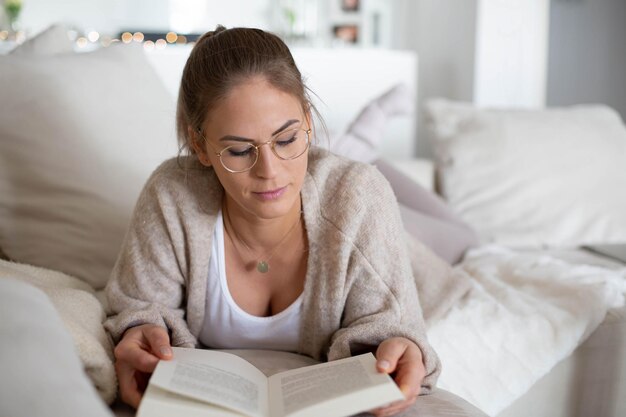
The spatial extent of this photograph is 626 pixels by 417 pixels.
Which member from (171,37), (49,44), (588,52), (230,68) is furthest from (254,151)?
(171,37)

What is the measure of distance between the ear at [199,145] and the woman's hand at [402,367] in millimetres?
392

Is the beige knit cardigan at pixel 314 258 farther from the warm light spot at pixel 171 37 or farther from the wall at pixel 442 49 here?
the warm light spot at pixel 171 37

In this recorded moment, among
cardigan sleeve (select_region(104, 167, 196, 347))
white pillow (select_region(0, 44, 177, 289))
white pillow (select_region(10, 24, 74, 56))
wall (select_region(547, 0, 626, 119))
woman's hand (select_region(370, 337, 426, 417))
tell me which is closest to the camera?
woman's hand (select_region(370, 337, 426, 417))

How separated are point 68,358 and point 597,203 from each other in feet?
5.64

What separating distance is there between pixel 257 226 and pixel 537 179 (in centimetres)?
117

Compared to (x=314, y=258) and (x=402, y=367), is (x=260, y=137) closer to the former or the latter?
(x=314, y=258)

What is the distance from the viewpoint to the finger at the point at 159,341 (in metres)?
0.97

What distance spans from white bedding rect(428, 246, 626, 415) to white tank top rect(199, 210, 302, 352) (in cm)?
29

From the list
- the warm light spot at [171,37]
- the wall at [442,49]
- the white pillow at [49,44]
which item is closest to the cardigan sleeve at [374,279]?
the white pillow at [49,44]

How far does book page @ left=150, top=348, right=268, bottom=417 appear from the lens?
0.85 metres

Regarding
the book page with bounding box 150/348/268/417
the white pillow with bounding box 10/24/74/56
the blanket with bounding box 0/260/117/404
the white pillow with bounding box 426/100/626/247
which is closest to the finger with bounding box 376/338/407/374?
the book page with bounding box 150/348/268/417

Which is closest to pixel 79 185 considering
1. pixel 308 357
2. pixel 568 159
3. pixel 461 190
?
pixel 308 357

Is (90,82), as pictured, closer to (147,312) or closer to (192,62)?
(192,62)

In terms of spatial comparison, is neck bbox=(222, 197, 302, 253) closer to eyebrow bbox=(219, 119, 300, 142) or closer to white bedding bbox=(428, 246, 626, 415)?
eyebrow bbox=(219, 119, 300, 142)
